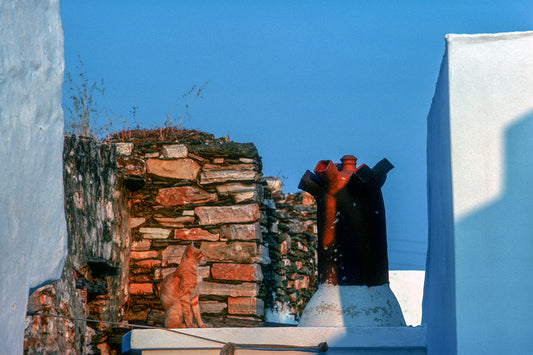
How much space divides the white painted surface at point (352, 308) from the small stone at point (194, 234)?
2.30 metres

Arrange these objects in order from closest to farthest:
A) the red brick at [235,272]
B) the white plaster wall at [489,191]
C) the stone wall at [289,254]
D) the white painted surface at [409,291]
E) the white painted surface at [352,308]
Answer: the white plaster wall at [489,191] < the white painted surface at [352,308] < the red brick at [235,272] < the stone wall at [289,254] < the white painted surface at [409,291]

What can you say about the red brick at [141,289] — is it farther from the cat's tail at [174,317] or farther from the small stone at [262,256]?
the cat's tail at [174,317]

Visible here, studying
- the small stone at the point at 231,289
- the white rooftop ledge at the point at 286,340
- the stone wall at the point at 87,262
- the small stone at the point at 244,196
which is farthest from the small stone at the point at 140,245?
the white rooftop ledge at the point at 286,340

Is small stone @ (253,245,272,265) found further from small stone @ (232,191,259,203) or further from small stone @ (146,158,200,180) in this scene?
small stone @ (146,158,200,180)

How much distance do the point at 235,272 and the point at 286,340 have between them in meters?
2.41

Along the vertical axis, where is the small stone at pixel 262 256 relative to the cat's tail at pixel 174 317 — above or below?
above

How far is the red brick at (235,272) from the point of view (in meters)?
5.92

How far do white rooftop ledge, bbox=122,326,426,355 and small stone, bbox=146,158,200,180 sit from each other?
252cm

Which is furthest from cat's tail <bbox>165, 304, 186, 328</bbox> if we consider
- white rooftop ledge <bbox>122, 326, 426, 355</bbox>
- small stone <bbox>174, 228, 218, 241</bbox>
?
small stone <bbox>174, 228, 218, 241</bbox>

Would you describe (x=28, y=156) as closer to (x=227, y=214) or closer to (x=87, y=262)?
(x=87, y=262)

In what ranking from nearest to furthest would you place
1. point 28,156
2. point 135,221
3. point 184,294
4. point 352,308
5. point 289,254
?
→ point 28,156
point 352,308
point 184,294
point 135,221
point 289,254

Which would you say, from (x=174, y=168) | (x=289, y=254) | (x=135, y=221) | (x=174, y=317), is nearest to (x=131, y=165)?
(x=174, y=168)

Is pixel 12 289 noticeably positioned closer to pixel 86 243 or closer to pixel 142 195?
pixel 86 243

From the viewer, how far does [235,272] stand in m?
5.93
